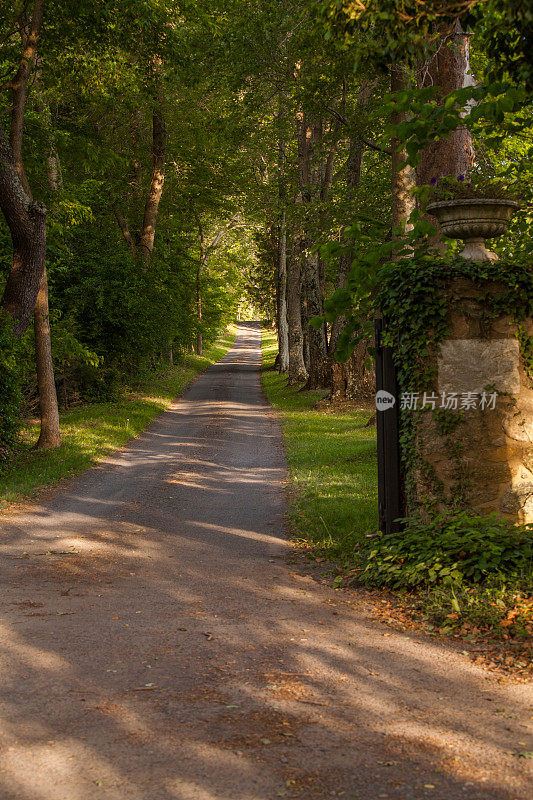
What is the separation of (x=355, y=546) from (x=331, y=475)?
15.5 feet

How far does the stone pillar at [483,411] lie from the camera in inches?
265

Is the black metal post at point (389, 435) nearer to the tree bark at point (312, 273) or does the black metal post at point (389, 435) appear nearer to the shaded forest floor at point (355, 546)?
the shaded forest floor at point (355, 546)

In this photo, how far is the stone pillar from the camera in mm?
6734

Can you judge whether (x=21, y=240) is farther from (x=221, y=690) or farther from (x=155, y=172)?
(x=155, y=172)

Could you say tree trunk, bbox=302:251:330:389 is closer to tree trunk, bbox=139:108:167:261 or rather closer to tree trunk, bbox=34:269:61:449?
tree trunk, bbox=139:108:167:261

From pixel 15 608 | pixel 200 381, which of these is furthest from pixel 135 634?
pixel 200 381

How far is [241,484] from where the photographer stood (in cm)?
1266

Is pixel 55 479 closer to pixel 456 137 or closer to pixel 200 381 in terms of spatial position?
pixel 456 137

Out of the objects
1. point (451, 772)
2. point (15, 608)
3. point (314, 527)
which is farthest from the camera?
point (314, 527)

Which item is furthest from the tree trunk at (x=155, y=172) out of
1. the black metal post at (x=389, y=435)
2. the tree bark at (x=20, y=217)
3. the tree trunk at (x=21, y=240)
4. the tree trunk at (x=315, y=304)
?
the black metal post at (x=389, y=435)

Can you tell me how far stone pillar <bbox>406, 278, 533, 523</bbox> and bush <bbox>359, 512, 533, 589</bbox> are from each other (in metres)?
0.25

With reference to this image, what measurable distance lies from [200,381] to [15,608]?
109 ft

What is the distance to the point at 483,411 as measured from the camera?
676 centimetres

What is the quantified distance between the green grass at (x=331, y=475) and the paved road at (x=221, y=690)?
83cm
